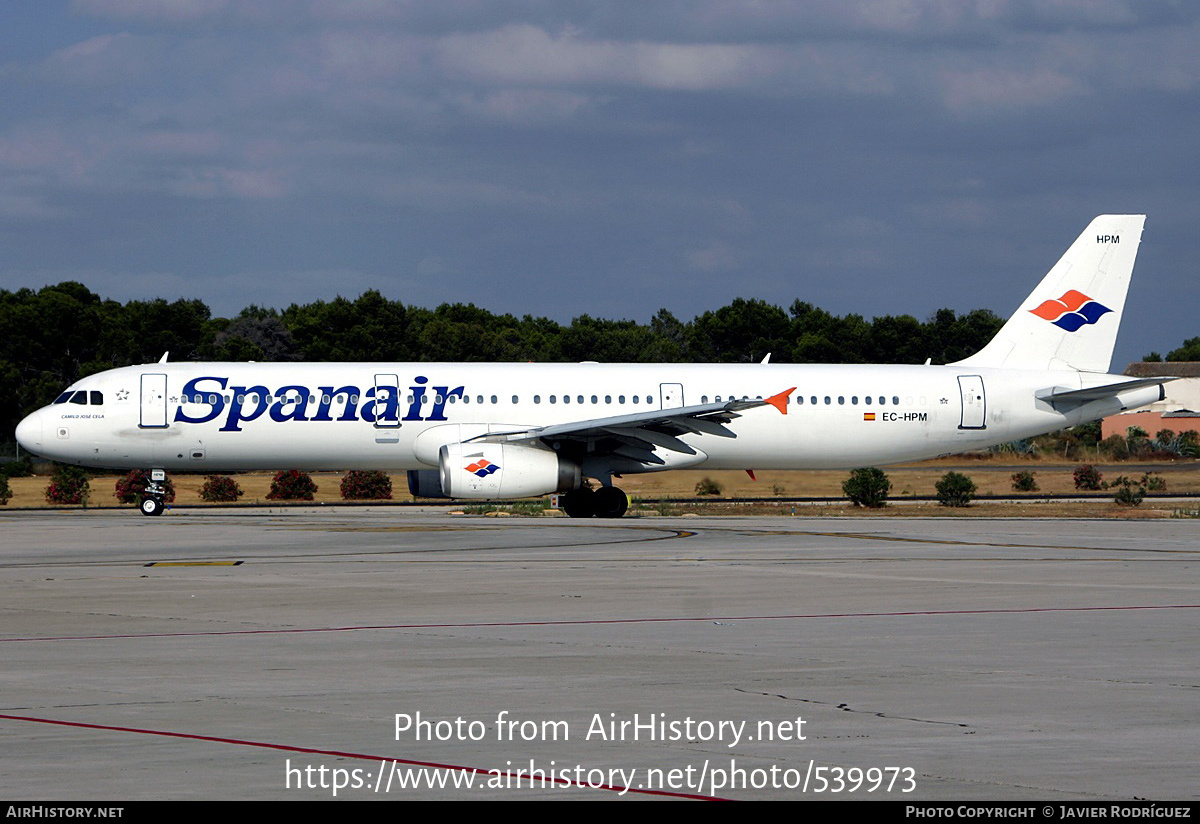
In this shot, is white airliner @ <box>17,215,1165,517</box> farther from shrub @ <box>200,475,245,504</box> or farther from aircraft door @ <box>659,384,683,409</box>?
shrub @ <box>200,475,245,504</box>

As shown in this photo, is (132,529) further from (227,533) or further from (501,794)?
(501,794)

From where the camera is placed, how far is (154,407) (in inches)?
1339

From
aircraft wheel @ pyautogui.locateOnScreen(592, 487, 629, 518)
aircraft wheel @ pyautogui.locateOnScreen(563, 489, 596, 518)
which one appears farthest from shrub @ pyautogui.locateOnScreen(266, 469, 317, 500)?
aircraft wheel @ pyautogui.locateOnScreen(592, 487, 629, 518)

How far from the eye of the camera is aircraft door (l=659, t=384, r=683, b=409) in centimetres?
3584

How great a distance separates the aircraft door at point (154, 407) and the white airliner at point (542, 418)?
3 cm

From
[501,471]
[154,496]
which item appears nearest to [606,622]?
[501,471]

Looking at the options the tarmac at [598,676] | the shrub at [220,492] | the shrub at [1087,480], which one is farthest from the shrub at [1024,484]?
the tarmac at [598,676]

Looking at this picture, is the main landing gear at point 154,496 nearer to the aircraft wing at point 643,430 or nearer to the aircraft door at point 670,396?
the aircraft wing at point 643,430

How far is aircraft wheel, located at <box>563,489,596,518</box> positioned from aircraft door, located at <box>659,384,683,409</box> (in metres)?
2.77

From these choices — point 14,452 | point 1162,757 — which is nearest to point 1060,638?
point 1162,757

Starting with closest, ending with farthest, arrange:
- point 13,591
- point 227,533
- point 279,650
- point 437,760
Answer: point 437,760
point 279,650
point 13,591
point 227,533

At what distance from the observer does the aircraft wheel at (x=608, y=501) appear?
35.4m
